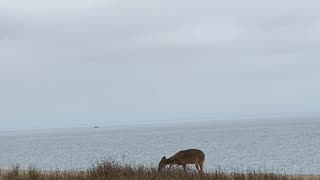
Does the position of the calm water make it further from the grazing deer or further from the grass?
the grass

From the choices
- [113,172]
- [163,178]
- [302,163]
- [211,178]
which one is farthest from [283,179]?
[302,163]

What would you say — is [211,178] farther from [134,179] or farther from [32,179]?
[32,179]

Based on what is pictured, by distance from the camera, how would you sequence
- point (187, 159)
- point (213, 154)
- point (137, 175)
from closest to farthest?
point (137, 175) < point (187, 159) < point (213, 154)

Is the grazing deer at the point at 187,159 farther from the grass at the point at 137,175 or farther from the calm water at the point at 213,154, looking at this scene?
the grass at the point at 137,175

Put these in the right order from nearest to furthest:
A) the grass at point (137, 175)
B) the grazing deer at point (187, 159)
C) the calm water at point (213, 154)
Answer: the grass at point (137, 175) → the grazing deer at point (187, 159) → the calm water at point (213, 154)

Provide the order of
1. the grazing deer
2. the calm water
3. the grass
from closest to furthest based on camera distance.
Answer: the grass
the grazing deer
the calm water

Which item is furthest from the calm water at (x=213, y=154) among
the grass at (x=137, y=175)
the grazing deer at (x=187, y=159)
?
the grass at (x=137, y=175)

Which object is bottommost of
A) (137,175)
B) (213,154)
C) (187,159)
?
(213,154)

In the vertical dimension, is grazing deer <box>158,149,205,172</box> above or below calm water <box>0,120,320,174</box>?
above

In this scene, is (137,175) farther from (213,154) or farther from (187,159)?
(213,154)

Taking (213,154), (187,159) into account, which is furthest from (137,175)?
(213,154)

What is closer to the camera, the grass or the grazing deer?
the grass

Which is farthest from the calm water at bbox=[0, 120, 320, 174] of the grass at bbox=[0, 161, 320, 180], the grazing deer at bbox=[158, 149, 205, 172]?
the grass at bbox=[0, 161, 320, 180]

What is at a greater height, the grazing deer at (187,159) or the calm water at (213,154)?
the grazing deer at (187,159)
